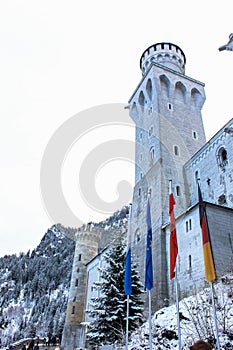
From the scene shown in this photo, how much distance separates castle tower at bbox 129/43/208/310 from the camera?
76.5 feet

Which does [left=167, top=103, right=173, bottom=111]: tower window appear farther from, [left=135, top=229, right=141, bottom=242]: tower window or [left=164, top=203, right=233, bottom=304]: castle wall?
[left=164, top=203, right=233, bottom=304]: castle wall

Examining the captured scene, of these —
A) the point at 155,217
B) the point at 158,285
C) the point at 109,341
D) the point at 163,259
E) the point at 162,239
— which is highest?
the point at 155,217

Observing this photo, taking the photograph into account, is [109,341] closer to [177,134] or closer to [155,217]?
[155,217]

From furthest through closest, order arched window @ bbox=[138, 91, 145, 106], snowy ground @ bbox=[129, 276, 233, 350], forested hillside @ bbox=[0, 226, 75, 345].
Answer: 1. forested hillside @ bbox=[0, 226, 75, 345]
2. arched window @ bbox=[138, 91, 145, 106]
3. snowy ground @ bbox=[129, 276, 233, 350]

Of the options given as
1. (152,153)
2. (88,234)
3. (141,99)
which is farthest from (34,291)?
(152,153)

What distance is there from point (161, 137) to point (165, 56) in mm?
13749

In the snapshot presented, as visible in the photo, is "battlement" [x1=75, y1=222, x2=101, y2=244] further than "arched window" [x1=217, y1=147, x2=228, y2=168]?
Yes

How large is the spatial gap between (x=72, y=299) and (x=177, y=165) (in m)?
20.0

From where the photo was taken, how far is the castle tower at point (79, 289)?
31.0 metres

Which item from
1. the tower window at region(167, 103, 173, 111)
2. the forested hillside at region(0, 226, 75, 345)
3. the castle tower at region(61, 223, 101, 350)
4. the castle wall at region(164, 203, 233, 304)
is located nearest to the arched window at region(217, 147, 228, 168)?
the castle wall at region(164, 203, 233, 304)

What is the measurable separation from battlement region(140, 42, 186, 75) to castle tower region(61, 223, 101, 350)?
2216 cm

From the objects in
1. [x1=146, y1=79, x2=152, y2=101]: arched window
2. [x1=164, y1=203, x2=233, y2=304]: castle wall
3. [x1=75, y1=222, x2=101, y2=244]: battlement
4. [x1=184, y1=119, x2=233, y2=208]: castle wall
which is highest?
[x1=146, y1=79, x2=152, y2=101]: arched window

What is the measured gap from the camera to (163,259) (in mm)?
20578

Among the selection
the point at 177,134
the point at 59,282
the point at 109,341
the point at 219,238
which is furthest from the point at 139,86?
the point at 59,282
